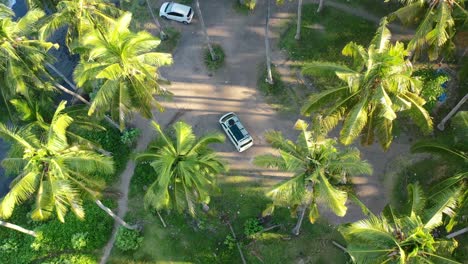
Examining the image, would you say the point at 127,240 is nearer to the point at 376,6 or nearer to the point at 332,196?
the point at 332,196

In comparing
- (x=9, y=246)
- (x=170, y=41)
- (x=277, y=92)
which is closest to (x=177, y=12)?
(x=170, y=41)

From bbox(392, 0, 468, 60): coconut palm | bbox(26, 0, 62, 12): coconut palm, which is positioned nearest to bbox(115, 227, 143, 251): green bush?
bbox(26, 0, 62, 12): coconut palm

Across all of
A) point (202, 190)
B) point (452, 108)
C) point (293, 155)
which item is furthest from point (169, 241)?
point (452, 108)

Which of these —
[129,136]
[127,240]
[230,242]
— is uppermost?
[129,136]

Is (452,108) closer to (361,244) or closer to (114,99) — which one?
(361,244)

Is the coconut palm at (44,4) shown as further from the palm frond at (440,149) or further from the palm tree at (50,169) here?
the palm frond at (440,149)

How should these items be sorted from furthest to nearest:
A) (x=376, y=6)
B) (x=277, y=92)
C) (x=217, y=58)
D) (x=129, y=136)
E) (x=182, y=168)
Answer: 1. (x=376, y=6)
2. (x=217, y=58)
3. (x=277, y=92)
4. (x=129, y=136)
5. (x=182, y=168)

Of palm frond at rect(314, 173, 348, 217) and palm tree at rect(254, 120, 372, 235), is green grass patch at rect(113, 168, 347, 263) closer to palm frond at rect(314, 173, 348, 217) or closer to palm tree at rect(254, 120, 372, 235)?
palm tree at rect(254, 120, 372, 235)

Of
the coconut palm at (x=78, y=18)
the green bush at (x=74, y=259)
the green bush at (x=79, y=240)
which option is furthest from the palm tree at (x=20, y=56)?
the green bush at (x=74, y=259)
